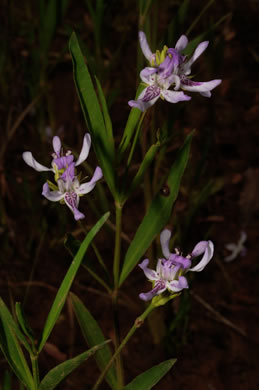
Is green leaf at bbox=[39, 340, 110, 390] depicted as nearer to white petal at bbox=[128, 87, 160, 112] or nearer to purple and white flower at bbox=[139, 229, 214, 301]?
purple and white flower at bbox=[139, 229, 214, 301]

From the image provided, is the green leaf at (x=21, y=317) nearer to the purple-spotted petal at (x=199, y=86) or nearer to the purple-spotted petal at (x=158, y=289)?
the purple-spotted petal at (x=158, y=289)

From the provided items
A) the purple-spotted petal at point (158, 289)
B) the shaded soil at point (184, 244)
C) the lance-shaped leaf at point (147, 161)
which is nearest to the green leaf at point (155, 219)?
the lance-shaped leaf at point (147, 161)

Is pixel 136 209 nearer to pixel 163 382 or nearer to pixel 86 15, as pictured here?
pixel 163 382

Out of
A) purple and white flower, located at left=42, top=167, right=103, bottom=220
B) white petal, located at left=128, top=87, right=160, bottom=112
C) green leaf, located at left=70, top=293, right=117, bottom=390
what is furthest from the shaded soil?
white petal, located at left=128, top=87, right=160, bottom=112

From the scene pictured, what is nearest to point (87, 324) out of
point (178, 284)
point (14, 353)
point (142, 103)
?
point (14, 353)

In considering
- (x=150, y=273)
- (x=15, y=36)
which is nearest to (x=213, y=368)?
(x=150, y=273)
